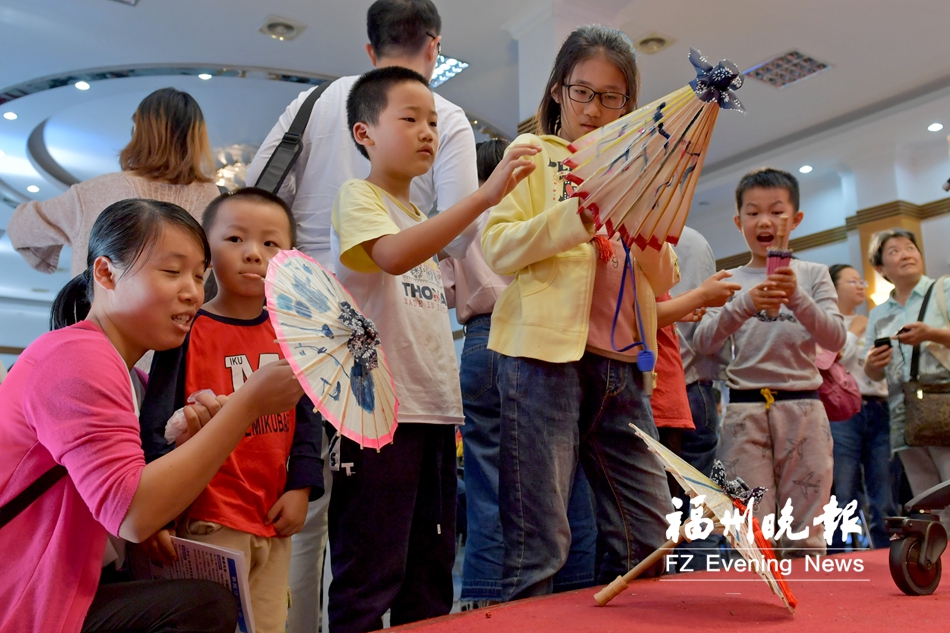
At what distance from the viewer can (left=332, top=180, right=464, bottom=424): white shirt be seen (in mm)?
1560

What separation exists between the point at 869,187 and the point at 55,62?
7.37 metres

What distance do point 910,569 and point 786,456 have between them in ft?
3.15

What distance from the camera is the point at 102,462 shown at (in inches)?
40.2

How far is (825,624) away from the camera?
1.20m

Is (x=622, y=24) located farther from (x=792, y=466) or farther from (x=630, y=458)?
(x=630, y=458)

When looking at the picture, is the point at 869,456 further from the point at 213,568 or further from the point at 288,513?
the point at 213,568

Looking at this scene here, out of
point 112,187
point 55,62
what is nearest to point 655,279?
point 112,187

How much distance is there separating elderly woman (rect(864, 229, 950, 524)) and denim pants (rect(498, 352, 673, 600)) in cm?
203

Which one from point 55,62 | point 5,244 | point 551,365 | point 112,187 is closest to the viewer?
point 551,365

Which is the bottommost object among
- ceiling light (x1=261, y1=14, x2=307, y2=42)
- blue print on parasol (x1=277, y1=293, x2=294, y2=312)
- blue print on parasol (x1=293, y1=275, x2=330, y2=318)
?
blue print on parasol (x1=277, y1=293, x2=294, y2=312)

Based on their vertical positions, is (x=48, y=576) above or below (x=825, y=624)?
above

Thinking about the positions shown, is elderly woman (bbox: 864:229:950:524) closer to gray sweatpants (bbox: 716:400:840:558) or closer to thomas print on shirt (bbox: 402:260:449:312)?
gray sweatpants (bbox: 716:400:840:558)

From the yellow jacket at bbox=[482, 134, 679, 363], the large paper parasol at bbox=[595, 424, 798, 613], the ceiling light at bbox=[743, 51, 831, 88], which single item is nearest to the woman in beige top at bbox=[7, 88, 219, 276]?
the yellow jacket at bbox=[482, 134, 679, 363]

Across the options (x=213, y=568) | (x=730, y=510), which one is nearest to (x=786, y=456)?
(x=730, y=510)
